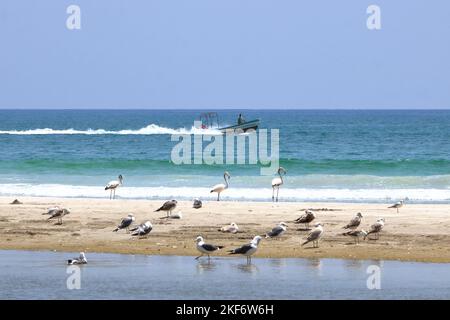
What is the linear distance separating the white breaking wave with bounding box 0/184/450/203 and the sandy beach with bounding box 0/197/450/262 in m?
3.45

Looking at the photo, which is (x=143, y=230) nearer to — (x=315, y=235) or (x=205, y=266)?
(x=205, y=266)

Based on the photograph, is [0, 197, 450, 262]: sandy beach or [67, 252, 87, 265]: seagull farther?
[0, 197, 450, 262]: sandy beach

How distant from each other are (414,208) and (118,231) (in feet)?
22.8

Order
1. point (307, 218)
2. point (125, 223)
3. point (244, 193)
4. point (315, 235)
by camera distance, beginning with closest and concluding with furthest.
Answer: point (315, 235) < point (125, 223) < point (307, 218) < point (244, 193)

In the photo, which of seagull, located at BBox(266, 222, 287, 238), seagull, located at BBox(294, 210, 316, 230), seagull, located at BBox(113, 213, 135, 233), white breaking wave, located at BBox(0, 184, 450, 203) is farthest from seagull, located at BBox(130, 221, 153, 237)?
white breaking wave, located at BBox(0, 184, 450, 203)

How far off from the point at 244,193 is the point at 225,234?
10.0m

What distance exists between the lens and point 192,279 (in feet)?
44.3

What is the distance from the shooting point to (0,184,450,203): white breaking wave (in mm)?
25906

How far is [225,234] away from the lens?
17484 mm

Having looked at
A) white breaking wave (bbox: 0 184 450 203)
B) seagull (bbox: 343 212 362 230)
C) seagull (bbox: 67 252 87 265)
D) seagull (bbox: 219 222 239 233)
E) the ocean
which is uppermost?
seagull (bbox: 343 212 362 230)

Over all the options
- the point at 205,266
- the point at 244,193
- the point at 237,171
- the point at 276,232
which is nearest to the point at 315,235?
the point at 276,232

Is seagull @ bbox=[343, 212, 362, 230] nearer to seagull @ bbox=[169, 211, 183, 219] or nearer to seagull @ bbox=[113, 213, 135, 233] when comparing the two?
seagull @ bbox=[169, 211, 183, 219]
